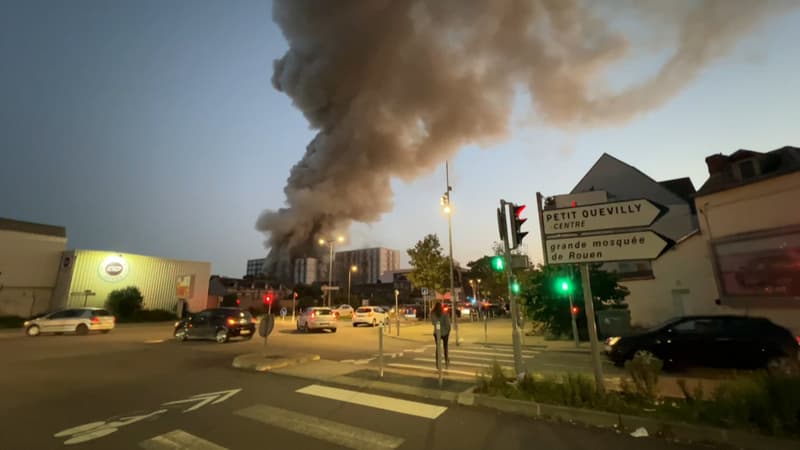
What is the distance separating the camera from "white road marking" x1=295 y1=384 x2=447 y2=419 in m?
5.30

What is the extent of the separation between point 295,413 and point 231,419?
0.89 meters

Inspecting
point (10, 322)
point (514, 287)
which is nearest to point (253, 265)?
point (10, 322)

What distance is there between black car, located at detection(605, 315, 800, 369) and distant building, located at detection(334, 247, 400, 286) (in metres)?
112

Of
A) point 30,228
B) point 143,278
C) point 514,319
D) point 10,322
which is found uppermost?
point 30,228

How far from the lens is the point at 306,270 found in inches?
2689

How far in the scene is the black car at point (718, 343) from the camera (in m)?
7.91

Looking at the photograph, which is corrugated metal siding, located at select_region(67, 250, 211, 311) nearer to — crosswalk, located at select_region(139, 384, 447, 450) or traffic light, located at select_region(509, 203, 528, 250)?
crosswalk, located at select_region(139, 384, 447, 450)

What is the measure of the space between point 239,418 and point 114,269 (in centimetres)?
3699

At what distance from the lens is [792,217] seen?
12.7 m

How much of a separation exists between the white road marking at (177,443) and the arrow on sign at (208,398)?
119 centimetres

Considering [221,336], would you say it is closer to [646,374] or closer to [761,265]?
[646,374]

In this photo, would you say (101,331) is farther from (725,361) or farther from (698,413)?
(725,361)

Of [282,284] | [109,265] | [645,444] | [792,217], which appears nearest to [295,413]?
[645,444]

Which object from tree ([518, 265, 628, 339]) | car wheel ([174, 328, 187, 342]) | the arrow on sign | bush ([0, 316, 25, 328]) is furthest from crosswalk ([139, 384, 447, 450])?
bush ([0, 316, 25, 328])
